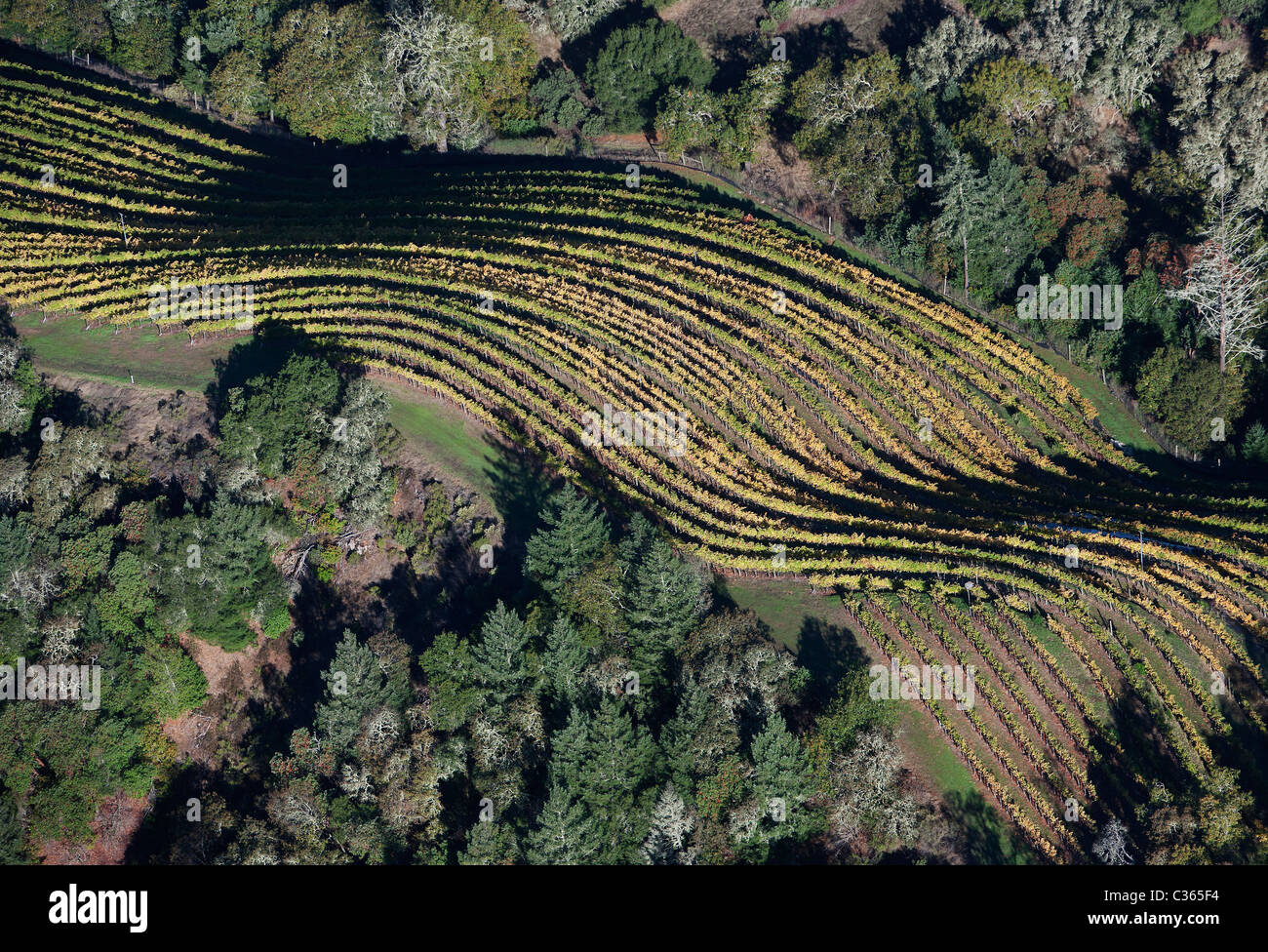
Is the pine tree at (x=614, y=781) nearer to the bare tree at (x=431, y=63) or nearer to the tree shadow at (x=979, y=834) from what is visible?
the tree shadow at (x=979, y=834)

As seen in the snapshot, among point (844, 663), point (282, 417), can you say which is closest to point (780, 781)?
point (844, 663)

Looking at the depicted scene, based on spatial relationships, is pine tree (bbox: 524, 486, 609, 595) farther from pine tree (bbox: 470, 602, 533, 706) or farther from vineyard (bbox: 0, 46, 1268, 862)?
vineyard (bbox: 0, 46, 1268, 862)

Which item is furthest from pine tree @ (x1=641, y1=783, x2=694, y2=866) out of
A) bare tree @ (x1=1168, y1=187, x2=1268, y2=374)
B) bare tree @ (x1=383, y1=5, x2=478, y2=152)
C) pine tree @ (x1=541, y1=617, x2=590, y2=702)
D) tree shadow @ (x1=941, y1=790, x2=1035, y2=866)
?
bare tree @ (x1=383, y1=5, x2=478, y2=152)

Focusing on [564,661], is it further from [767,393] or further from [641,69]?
[641,69]

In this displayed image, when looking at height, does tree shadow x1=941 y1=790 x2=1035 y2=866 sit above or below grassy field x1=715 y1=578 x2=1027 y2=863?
below

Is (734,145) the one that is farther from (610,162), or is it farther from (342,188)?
(342,188)
